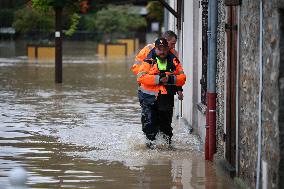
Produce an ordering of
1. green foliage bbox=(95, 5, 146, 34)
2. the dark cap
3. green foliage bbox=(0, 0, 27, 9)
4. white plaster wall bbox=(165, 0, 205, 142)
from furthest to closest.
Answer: green foliage bbox=(0, 0, 27, 9) < green foliage bbox=(95, 5, 146, 34) < white plaster wall bbox=(165, 0, 205, 142) < the dark cap

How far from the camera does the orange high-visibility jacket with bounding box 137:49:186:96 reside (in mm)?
12820

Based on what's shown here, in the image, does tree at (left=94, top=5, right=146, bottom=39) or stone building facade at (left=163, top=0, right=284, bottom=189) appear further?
tree at (left=94, top=5, right=146, bottom=39)

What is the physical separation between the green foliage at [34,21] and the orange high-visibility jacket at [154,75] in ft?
111

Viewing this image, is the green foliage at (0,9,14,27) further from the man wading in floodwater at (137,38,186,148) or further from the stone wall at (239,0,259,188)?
the stone wall at (239,0,259,188)

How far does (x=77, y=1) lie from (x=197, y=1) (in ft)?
43.0

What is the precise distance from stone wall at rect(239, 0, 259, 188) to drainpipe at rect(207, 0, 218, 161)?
1554 mm

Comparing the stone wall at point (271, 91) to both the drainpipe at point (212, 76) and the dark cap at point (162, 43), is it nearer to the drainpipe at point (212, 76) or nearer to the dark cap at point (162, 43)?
the drainpipe at point (212, 76)

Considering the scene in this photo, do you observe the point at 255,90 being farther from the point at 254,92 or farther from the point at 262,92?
the point at 262,92

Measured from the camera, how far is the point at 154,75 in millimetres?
12844

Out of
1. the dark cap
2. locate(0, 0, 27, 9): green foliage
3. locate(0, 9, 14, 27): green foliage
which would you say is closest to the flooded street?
the dark cap

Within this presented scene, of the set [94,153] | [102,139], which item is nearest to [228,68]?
[94,153]

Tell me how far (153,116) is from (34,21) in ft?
123

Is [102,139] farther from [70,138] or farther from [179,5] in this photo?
[179,5]

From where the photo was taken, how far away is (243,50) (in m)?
10.2
